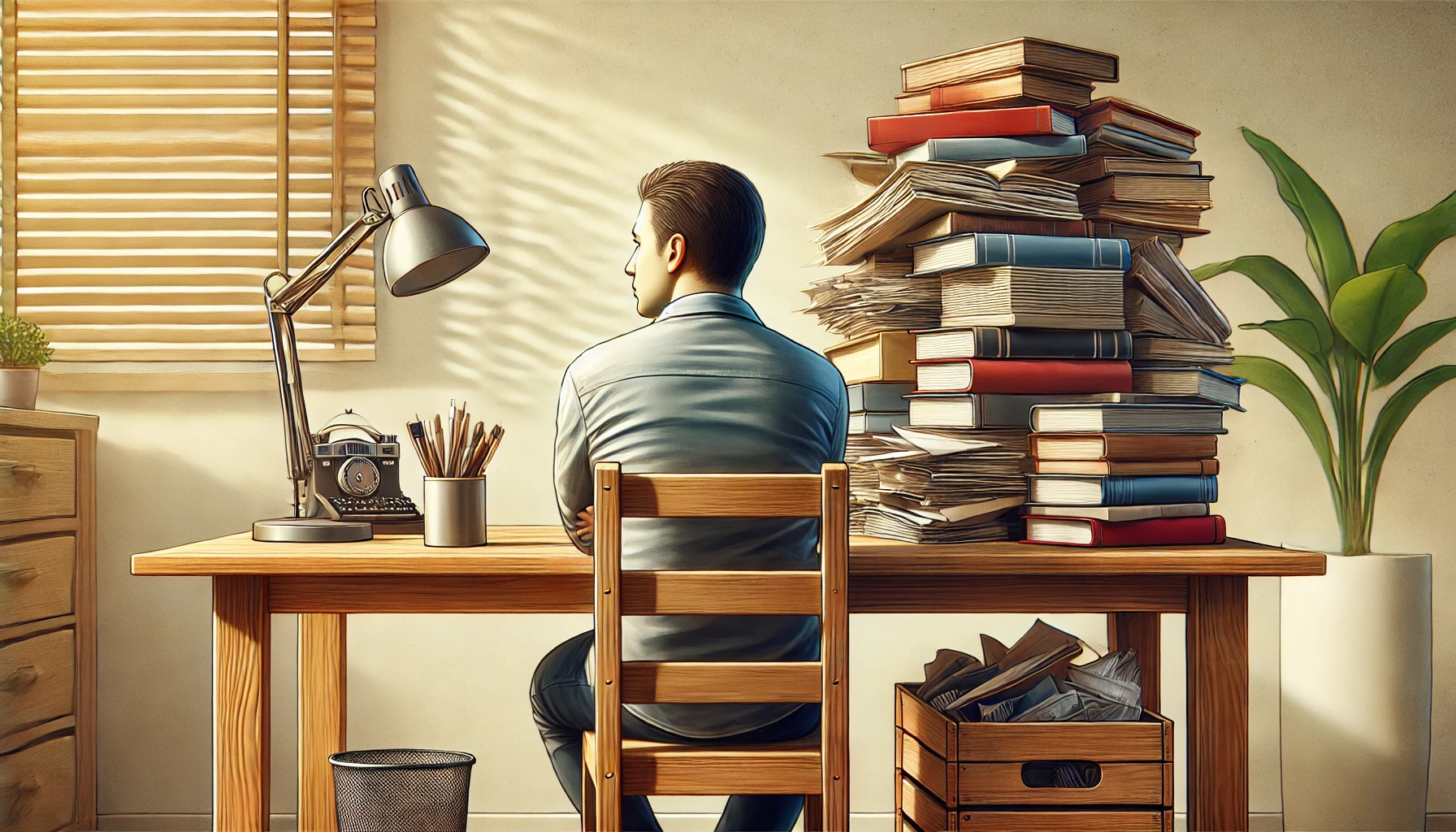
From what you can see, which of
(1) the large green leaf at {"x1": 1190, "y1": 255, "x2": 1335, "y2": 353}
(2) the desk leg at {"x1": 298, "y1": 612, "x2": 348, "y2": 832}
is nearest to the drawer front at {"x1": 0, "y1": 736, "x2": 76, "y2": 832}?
(2) the desk leg at {"x1": 298, "y1": 612, "x2": 348, "y2": 832}

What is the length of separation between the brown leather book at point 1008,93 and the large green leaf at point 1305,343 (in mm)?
861

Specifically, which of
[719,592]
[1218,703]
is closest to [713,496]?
[719,592]

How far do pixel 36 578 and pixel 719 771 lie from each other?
1874mm

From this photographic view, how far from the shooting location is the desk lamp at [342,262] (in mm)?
1838

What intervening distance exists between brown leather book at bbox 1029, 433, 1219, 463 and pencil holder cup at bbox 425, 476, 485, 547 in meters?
0.93

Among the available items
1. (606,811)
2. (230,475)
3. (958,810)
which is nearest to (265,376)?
(230,475)

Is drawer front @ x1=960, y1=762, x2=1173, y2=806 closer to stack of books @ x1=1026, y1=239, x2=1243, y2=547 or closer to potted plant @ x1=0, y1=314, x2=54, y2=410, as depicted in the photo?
stack of books @ x1=1026, y1=239, x2=1243, y2=547

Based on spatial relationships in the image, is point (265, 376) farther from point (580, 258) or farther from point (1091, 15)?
point (1091, 15)

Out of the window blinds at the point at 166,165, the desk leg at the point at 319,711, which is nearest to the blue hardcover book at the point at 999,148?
the desk leg at the point at 319,711

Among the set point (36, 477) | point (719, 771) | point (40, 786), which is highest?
point (36, 477)

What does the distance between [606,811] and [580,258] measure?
1.75m

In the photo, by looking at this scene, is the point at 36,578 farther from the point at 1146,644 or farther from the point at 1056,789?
the point at 1146,644

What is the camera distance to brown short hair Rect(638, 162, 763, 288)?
1.75m

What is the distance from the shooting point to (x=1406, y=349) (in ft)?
8.67
